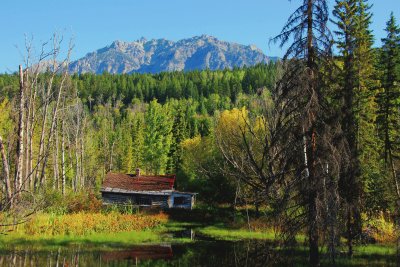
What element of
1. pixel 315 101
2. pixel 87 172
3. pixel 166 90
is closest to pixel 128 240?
pixel 315 101

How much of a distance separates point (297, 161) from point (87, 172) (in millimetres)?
63073

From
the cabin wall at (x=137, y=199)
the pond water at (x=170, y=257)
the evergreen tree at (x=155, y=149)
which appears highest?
the evergreen tree at (x=155, y=149)

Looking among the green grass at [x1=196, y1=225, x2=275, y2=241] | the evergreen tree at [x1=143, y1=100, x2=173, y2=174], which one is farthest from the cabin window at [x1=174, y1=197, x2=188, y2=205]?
the evergreen tree at [x1=143, y1=100, x2=173, y2=174]

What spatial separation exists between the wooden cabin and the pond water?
2307cm

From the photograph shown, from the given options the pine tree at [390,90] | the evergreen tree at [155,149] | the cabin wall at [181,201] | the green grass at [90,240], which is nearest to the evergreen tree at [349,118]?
the pine tree at [390,90]

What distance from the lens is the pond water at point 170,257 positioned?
2025 centimetres

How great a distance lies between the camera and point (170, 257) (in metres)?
23.0

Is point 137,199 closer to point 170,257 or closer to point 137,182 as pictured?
→ point 137,182

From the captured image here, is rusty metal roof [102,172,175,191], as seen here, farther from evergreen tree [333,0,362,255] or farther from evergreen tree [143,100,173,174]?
evergreen tree [333,0,362,255]

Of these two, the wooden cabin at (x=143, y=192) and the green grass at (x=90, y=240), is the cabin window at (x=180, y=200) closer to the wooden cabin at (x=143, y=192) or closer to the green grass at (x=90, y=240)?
the wooden cabin at (x=143, y=192)

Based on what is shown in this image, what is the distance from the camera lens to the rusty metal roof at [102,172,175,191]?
5006 centimetres

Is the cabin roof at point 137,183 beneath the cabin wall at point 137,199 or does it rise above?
above

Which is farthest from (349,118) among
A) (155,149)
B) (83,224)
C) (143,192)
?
(155,149)

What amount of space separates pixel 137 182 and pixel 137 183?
0.24m
